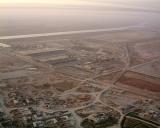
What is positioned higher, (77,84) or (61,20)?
(61,20)

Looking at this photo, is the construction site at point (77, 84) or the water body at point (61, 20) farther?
the water body at point (61, 20)

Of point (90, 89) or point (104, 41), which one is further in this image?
point (104, 41)

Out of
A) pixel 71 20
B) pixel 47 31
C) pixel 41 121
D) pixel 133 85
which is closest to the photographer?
pixel 41 121

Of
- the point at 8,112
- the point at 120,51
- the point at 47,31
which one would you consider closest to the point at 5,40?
the point at 47,31

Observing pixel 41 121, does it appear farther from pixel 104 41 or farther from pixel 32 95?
pixel 104 41

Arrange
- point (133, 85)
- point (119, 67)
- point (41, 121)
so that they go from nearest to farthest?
1. point (41, 121)
2. point (133, 85)
3. point (119, 67)

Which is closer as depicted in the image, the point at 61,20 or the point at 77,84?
the point at 77,84

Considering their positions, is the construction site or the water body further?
the water body
